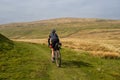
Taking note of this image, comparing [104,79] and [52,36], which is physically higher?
[52,36]

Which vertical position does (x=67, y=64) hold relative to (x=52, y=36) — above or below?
below

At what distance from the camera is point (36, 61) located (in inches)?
860

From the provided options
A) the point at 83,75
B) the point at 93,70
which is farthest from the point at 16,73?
the point at 93,70

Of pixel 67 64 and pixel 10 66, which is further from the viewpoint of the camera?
pixel 67 64

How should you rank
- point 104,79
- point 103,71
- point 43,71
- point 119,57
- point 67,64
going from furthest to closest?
point 119,57 < point 67,64 < point 103,71 < point 43,71 < point 104,79

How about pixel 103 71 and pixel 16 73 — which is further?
pixel 103 71

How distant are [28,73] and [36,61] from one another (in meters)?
4.75

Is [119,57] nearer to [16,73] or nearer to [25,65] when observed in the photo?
[25,65]

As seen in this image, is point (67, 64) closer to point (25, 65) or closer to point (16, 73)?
point (25, 65)

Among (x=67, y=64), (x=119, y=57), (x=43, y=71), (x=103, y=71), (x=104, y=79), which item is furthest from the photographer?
(x=119, y=57)

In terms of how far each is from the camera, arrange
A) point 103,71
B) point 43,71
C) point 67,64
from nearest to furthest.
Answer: point 43,71 < point 103,71 < point 67,64

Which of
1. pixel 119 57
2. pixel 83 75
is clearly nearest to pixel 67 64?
pixel 83 75

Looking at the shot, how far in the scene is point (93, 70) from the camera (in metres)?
19.1

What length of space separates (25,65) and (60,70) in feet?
11.1
